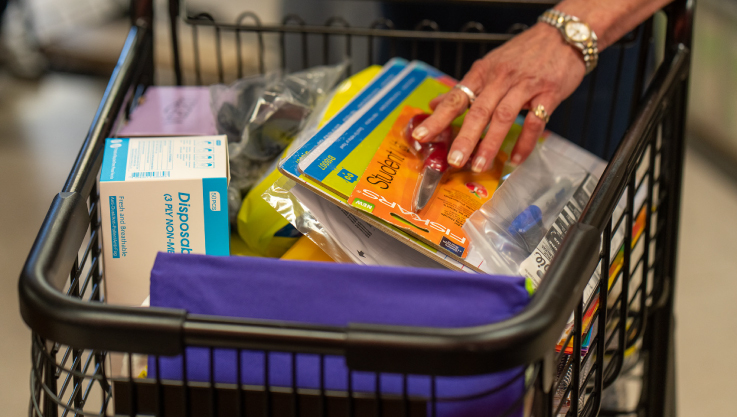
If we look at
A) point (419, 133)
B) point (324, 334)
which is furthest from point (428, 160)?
point (324, 334)

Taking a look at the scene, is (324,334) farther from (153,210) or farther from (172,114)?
(172,114)

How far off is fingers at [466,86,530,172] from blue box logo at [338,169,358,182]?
143mm

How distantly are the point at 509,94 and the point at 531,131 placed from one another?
5cm

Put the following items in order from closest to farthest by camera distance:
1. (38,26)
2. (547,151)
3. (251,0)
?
(547,151), (38,26), (251,0)

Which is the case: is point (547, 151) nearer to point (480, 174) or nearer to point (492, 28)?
point (480, 174)

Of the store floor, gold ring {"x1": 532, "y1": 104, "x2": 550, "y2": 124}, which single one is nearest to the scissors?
gold ring {"x1": 532, "y1": 104, "x2": 550, "y2": 124}

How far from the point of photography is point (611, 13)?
2.66ft

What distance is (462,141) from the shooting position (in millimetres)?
715

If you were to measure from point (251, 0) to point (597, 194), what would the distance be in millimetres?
2535

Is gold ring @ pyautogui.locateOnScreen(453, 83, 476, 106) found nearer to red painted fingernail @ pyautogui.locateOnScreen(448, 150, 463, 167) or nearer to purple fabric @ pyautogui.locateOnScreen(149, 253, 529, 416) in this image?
red painted fingernail @ pyautogui.locateOnScreen(448, 150, 463, 167)

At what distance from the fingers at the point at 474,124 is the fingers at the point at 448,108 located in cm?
2

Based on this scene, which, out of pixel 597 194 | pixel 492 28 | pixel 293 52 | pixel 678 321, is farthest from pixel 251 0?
pixel 597 194

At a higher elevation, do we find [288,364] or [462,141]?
[462,141]

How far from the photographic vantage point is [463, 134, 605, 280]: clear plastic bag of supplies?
0.67m
